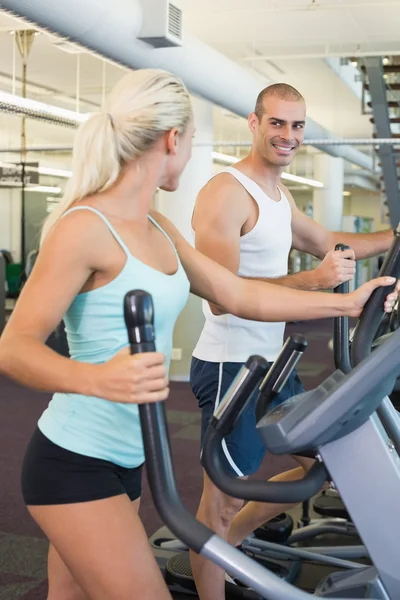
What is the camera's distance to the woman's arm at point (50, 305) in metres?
1.27

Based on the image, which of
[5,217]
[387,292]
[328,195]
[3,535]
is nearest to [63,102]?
[5,217]

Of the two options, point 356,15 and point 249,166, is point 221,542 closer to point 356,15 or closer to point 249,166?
point 249,166

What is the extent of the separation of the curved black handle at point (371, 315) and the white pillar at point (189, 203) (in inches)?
192

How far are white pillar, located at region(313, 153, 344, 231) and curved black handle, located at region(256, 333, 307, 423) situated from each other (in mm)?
12311

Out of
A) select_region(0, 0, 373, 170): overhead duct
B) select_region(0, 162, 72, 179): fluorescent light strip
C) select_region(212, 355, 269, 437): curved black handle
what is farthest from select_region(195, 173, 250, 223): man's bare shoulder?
select_region(0, 162, 72, 179): fluorescent light strip

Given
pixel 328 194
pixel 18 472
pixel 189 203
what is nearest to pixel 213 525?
pixel 18 472

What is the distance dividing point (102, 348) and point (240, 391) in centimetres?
28

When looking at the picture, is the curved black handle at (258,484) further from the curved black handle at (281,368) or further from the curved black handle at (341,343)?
the curved black handle at (341,343)

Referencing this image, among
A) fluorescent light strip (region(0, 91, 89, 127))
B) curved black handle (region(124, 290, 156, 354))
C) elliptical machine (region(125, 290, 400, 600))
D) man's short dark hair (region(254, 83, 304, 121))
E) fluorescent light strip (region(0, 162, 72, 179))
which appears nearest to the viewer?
curved black handle (region(124, 290, 156, 354))

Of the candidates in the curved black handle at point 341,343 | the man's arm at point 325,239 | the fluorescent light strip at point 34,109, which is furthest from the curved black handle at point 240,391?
the fluorescent light strip at point 34,109

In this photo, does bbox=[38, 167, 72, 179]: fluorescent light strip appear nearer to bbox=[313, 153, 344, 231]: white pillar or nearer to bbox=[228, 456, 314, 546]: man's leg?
bbox=[313, 153, 344, 231]: white pillar

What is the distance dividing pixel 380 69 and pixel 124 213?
6872 mm

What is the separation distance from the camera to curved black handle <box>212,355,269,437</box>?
1.28 m

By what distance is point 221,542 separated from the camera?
1192 mm
